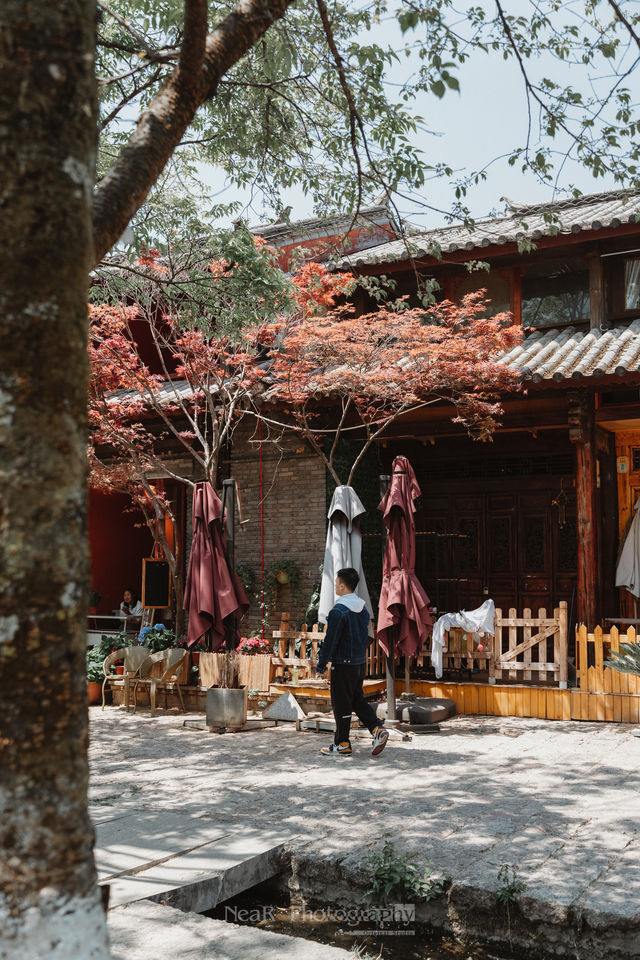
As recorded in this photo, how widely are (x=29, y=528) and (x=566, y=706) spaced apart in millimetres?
9329

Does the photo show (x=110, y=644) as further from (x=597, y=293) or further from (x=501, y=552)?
(x=597, y=293)

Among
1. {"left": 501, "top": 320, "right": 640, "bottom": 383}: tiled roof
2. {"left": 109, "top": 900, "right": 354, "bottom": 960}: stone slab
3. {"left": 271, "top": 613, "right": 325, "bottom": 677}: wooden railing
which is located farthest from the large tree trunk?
{"left": 271, "top": 613, "right": 325, "bottom": 677}: wooden railing

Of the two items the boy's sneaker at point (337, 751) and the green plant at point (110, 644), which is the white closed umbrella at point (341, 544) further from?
the green plant at point (110, 644)

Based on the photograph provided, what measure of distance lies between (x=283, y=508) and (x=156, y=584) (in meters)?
2.83

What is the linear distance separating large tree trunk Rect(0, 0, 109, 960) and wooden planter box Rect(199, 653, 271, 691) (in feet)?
28.5

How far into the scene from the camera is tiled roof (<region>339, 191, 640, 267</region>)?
1156cm

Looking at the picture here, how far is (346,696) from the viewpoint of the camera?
830cm

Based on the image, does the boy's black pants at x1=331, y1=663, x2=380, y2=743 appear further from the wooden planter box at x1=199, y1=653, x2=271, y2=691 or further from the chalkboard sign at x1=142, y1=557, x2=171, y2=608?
the chalkboard sign at x1=142, y1=557, x2=171, y2=608

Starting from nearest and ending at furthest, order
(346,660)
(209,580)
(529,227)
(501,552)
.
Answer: (346,660) → (209,580) → (529,227) → (501,552)

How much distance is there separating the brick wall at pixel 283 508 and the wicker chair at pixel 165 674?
6.78 feet

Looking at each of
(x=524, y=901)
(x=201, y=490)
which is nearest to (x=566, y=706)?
(x=201, y=490)

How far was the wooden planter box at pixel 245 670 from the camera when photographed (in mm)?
10602

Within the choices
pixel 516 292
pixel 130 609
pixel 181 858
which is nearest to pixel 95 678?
pixel 130 609

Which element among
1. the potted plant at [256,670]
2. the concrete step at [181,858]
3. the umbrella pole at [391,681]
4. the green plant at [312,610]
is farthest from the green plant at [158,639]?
the concrete step at [181,858]
